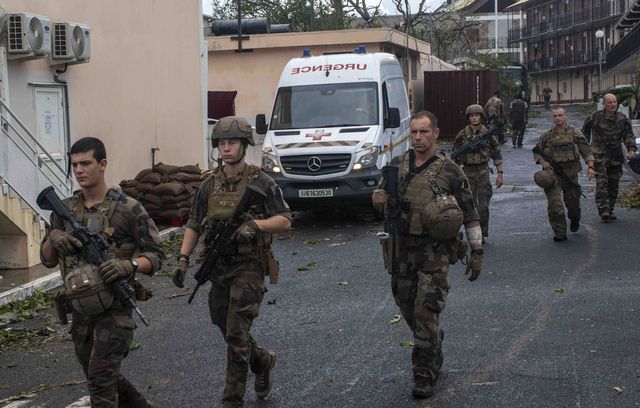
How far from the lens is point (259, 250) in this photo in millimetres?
6234

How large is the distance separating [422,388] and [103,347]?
7.22 ft

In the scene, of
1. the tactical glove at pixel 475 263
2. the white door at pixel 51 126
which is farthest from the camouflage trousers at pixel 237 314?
the white door at pixel 51 126

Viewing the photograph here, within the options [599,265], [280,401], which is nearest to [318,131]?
[599,265]

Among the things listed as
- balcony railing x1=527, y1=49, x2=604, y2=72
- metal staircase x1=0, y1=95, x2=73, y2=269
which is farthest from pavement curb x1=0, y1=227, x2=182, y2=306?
balcony railing x1=527, y1=49, x2=604, y2=72

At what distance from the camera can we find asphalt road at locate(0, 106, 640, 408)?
6707 millimetres

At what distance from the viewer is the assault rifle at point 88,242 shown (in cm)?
542

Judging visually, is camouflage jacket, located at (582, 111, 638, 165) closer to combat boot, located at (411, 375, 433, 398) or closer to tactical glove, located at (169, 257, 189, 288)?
combat boot, located at (411, 375, 433, 398)

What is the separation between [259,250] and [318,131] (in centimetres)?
999

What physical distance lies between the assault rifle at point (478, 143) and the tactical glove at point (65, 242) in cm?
755

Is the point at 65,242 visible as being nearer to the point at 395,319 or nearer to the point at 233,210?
the point at 233,210

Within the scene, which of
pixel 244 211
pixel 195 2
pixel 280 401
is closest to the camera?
pixel 244 211

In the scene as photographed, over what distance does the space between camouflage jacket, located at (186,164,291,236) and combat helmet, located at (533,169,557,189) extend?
7.61 metres

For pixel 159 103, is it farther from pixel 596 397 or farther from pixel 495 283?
pixel 596 397

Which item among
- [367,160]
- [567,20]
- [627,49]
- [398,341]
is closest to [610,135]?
[367,160]
